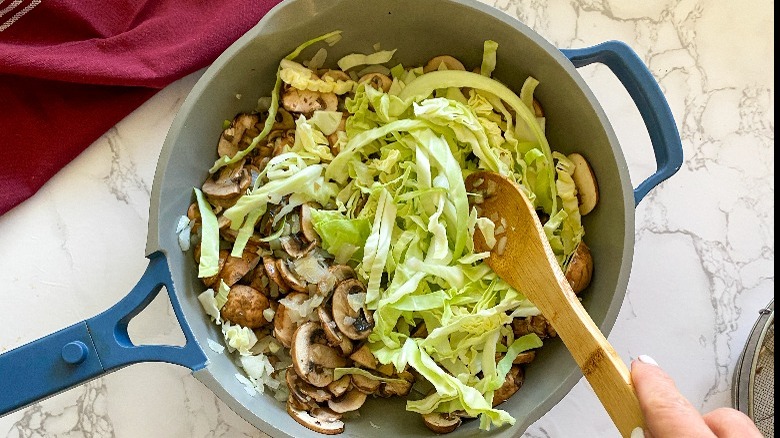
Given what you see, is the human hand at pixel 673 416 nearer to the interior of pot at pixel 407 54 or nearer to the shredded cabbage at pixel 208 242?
the interior of pot at pixel 407 54

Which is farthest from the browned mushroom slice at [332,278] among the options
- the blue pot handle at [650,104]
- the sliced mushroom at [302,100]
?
the blue pot handle at [650,104]

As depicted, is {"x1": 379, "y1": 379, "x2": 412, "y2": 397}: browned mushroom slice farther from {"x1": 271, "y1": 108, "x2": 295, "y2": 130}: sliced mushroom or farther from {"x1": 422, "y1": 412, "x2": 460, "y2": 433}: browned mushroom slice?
{"x1": 271, "y1": 108, "x2": 295, "y2": 130}: sliced mushroom

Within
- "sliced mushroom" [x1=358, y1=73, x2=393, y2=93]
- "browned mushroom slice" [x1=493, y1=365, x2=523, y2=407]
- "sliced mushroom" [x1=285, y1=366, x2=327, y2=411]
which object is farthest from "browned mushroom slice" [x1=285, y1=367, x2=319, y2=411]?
"sliced mushroom" [x1=358, y1=73, x2=393, y2=93]

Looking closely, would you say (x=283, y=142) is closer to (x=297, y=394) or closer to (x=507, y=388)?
(x=297, y=394)

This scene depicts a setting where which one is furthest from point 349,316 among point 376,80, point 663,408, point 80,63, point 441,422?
point 80,63

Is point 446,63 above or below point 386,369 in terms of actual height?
above

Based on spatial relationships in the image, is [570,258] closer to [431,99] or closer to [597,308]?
[597,308]

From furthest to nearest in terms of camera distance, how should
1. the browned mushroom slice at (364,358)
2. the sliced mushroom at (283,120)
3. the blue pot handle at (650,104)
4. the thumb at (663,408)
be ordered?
the sliced mushroom at (283,120) < the browned mushroom slice at (364,358) < the blue pot handle at (650,104) < the thumb at (663,408)
